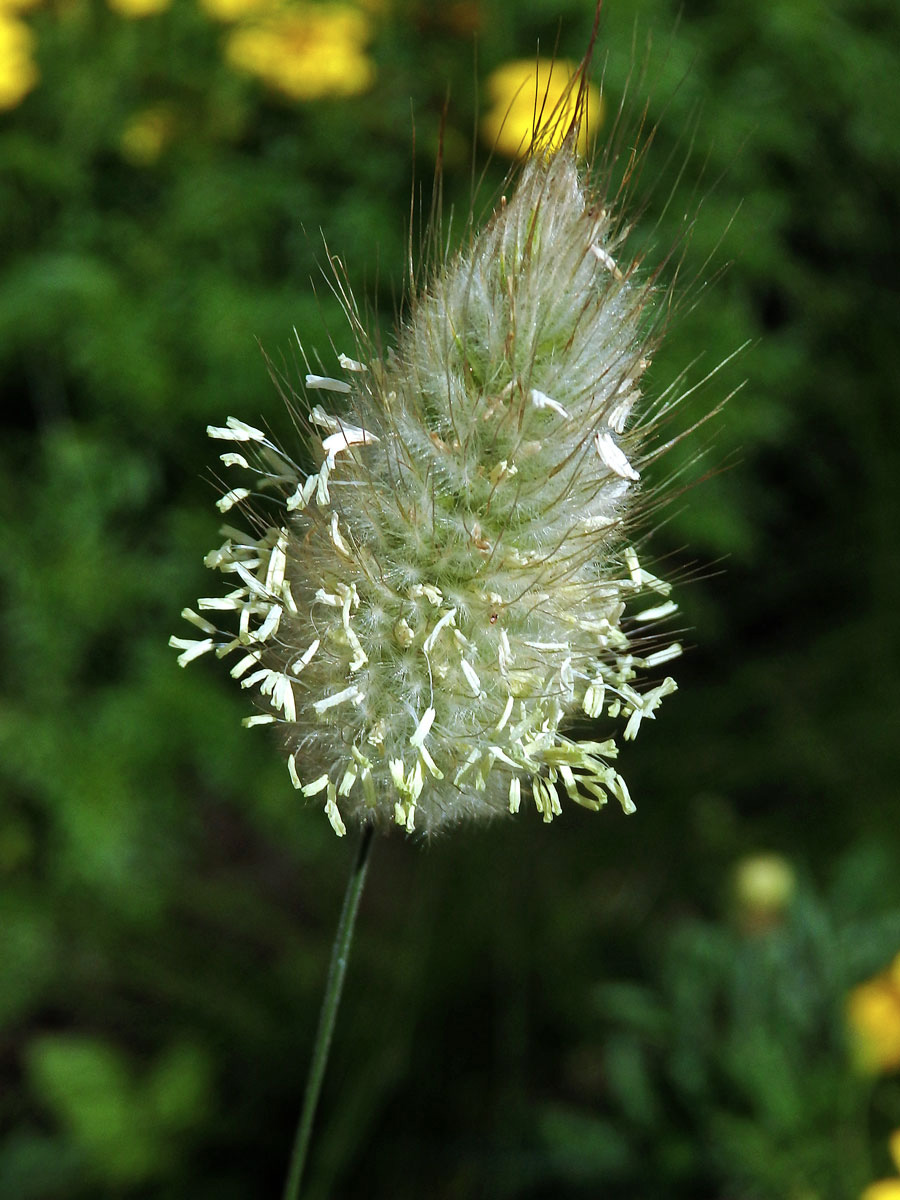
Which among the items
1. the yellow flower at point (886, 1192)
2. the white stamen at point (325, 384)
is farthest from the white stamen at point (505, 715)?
the yellow flower at point (886, 1192)

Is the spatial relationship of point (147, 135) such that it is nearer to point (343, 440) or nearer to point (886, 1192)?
point (343, 440)

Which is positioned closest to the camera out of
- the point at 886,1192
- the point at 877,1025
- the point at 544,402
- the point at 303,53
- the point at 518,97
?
the point at 544,402

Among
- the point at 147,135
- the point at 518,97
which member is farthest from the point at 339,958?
the point at 147,135

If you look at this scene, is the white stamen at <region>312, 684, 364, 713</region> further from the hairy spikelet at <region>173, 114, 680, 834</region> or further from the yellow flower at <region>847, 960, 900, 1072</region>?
the yellow flower at <region>847, 960, 900, 1072</region>

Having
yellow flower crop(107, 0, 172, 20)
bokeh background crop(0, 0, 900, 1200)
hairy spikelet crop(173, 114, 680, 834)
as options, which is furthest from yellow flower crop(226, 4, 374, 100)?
hairy spikelet crop(173, 114, 680, 834)

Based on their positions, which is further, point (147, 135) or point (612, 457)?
point (147, 135)

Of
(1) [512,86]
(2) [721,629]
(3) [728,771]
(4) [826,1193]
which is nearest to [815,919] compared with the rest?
(4) [826,1193]
